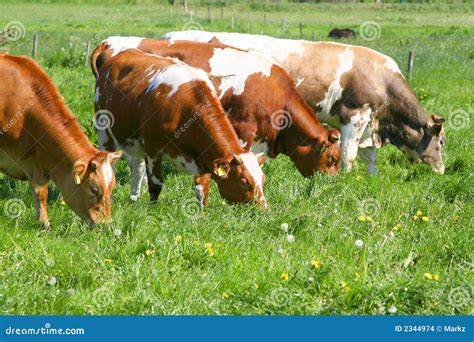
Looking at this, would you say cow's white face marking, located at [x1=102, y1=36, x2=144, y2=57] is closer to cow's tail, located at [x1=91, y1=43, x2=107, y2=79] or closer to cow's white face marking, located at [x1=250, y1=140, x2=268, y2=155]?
cow's tail, located at [x1=91, y1=43, x2=107, y2=79]

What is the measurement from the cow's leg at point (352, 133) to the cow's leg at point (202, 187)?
3.51 metres

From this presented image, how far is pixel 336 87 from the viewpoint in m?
11.4

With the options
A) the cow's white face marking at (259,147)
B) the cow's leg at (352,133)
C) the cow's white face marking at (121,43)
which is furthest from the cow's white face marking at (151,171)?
the cow's leg at (352,133)

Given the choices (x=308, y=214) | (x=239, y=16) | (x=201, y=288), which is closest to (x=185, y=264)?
(x=201, y=288)

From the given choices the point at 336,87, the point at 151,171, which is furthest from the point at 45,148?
the point at 336,87

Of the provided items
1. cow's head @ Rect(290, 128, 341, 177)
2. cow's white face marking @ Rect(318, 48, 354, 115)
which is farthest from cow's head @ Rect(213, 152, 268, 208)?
cow's white face marking @ Rect(318, 48, 354, 115)

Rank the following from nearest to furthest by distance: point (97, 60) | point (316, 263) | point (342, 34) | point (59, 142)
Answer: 1. point (316, 263)
2. point (59, 142)
3. point (97, 60)
4. point (342, 34)

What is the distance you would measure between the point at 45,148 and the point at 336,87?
5.13 meters

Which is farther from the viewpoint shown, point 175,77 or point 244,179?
point 175,77

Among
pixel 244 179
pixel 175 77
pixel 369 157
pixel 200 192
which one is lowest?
pixel 369 157

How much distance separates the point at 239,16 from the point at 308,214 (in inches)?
2087

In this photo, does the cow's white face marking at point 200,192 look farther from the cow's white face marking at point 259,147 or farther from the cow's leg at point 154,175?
the cow's white face marking at point 259,147

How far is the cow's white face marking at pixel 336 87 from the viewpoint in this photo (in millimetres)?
11352

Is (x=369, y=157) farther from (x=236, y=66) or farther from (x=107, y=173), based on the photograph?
(x=107, y=173)
